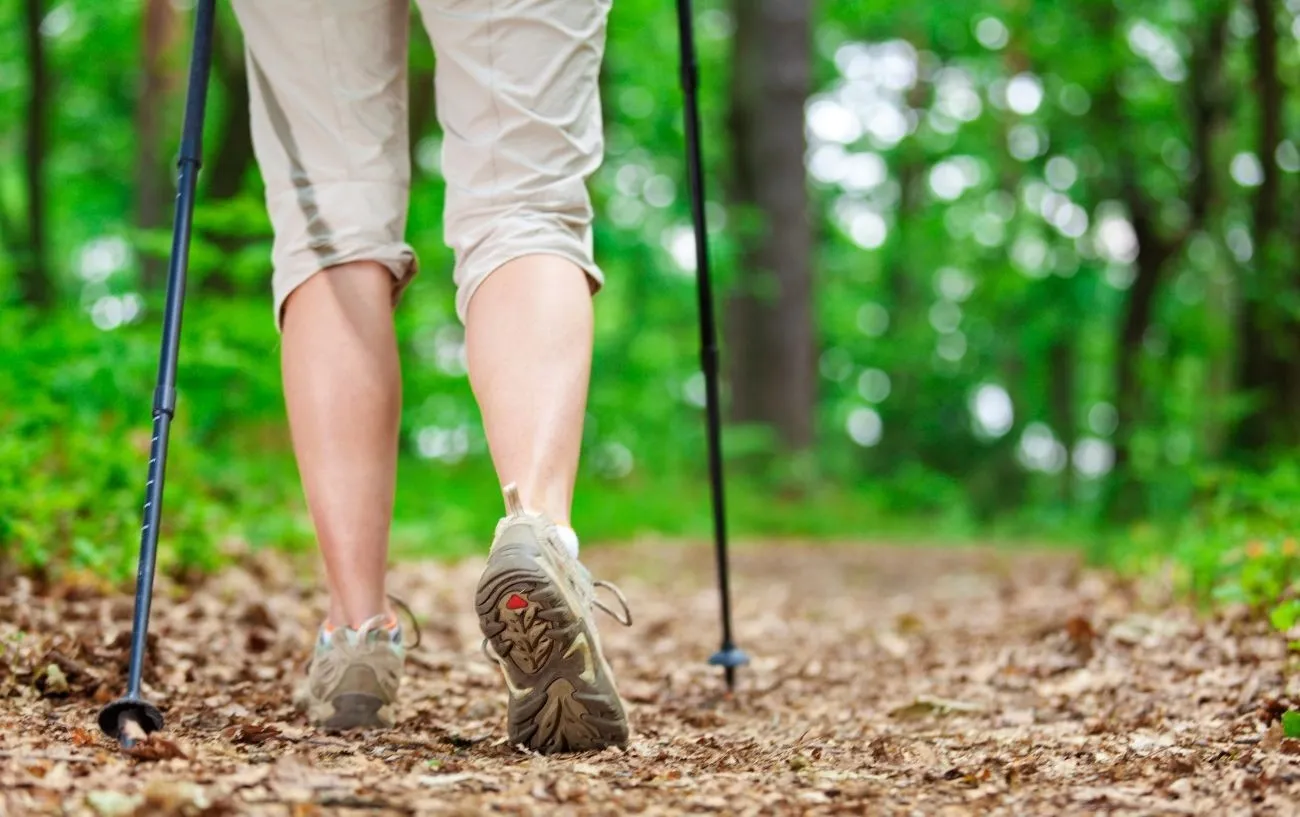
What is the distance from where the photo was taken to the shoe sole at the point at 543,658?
1666 millimetres

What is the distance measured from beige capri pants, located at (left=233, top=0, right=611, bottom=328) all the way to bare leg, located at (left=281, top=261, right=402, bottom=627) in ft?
0.18

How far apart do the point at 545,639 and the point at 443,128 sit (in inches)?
33.2

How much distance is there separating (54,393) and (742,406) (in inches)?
293

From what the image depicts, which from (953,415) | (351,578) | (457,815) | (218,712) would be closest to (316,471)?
(351,578)

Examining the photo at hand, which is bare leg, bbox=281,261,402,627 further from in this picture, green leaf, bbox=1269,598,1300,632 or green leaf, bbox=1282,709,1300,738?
green leaf, bbox=1269,598,1300,632

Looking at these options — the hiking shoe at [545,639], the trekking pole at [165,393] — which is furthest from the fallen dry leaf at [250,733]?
the hiking shoe at [545,639]

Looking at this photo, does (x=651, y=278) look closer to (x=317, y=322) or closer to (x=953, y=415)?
(x=317, y=322)

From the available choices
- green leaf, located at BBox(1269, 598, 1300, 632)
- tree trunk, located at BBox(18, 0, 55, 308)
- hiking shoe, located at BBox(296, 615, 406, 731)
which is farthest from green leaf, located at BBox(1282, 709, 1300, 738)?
tree trunk, located at BBox(18, 0, 55, 308)

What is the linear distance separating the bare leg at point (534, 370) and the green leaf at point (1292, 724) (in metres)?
1.06

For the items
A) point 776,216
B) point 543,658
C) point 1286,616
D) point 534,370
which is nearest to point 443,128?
point 534,370

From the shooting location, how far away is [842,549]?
7.87m

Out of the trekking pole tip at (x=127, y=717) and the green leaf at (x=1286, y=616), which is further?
the green leaf at (x=1286, y=616)

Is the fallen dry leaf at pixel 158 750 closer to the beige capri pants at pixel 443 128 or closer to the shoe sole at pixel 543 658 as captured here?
the shoe sole at pixel 543 658

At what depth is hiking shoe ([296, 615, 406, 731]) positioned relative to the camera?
6.60ft
